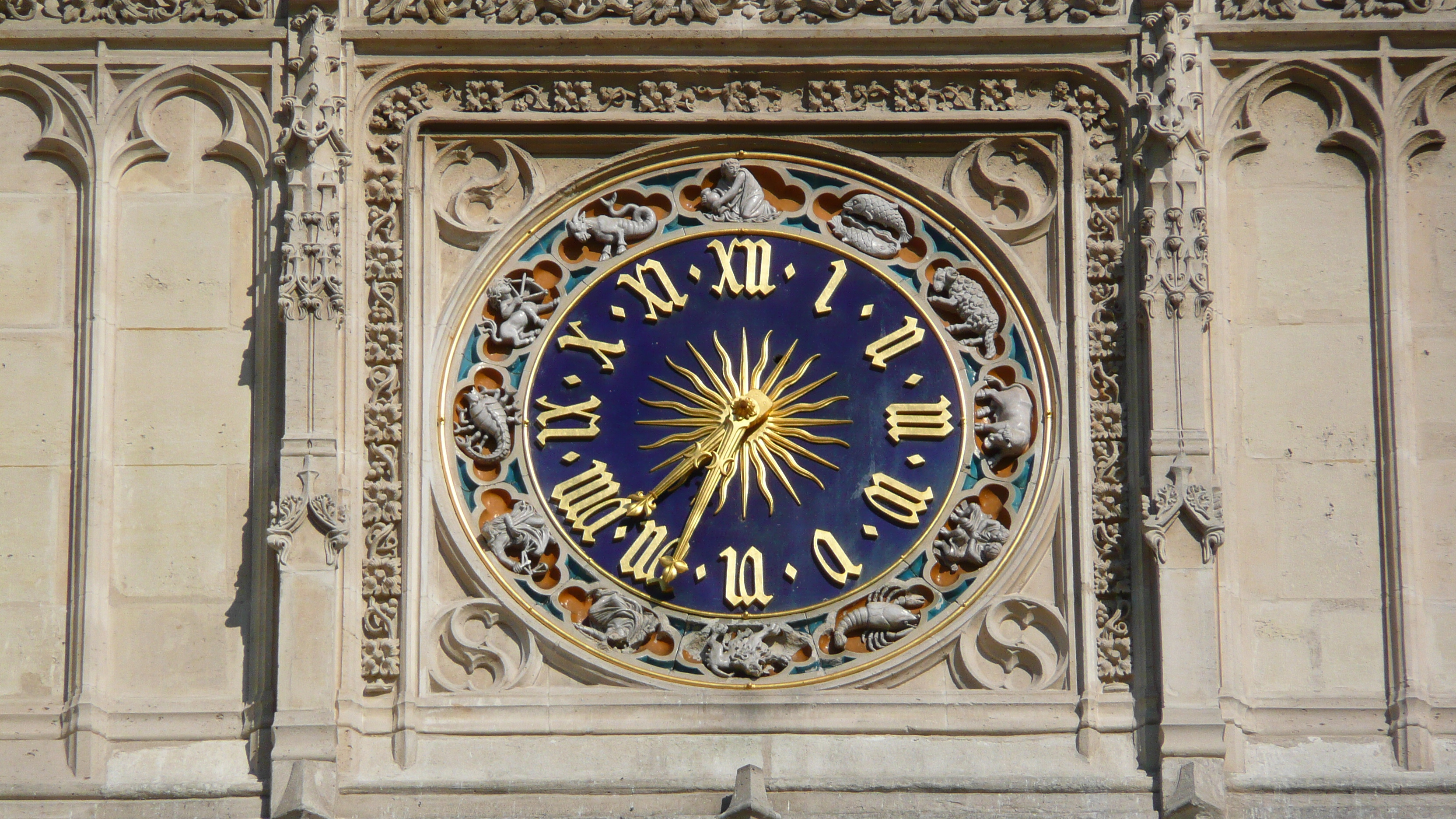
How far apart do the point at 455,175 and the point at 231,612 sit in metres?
2.68

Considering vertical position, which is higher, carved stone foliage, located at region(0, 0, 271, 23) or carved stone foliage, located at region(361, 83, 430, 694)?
carved stone foliage, located at region(0, 0, 271, 23)

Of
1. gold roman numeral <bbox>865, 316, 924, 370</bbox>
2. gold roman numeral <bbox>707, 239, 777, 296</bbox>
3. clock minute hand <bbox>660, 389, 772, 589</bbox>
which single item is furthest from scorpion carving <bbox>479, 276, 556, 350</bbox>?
gold roman numeral <bbox>865, 316, 924, 370</bbox>

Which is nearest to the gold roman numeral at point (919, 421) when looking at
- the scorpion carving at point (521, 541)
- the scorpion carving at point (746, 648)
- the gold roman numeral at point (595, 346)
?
the scorpion carving at point (746, 648)

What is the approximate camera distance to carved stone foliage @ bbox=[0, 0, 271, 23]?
55.5 feet

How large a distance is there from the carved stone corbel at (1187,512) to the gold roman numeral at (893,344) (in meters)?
1.58

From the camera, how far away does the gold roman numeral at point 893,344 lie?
1659cm

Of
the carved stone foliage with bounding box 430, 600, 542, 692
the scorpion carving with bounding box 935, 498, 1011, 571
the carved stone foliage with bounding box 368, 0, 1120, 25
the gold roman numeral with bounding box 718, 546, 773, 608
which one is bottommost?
the carved stone foliage with bounding box 430, 600, 542, 692

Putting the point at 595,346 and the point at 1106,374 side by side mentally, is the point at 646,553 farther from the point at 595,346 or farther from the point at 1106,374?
the point at 1106,374

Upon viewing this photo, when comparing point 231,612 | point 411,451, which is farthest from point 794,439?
point 231,612

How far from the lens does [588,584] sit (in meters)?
16.3

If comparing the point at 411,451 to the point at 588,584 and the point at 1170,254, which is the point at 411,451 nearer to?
the point at 588,584

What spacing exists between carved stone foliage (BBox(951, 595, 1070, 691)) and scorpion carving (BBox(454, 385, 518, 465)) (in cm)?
256

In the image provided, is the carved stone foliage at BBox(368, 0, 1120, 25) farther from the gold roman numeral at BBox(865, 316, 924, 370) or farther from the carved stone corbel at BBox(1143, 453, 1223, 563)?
the carved stone corbel at BBox(1143, 453, 1223, 563)

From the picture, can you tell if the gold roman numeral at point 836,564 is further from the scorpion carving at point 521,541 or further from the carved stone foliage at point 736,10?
the carved stone foliage at point 736,10
